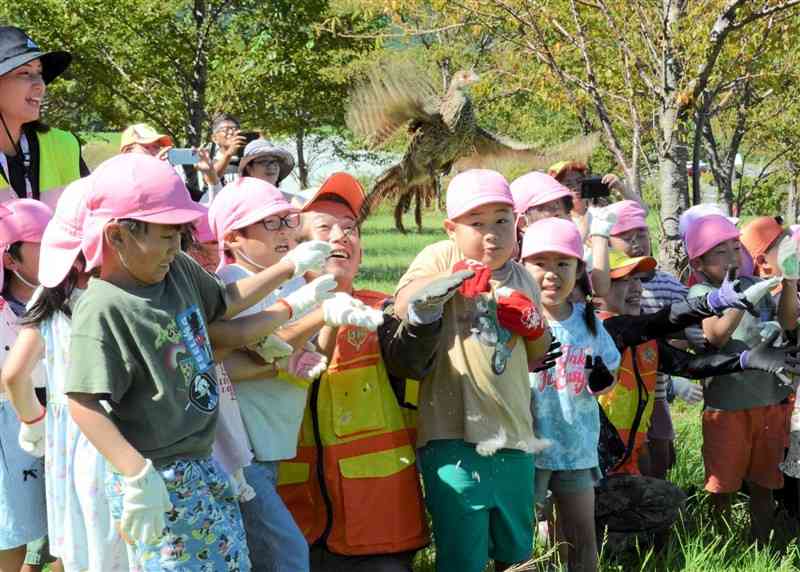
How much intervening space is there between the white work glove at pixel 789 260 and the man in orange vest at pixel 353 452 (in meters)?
1.80

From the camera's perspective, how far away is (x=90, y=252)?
272 cm

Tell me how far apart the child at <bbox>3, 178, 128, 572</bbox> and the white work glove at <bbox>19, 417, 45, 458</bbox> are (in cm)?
26

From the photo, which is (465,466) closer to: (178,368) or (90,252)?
(178,368)

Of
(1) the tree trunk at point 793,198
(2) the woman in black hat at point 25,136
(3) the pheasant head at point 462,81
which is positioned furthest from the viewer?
(1) the tree trunk at point 793,198

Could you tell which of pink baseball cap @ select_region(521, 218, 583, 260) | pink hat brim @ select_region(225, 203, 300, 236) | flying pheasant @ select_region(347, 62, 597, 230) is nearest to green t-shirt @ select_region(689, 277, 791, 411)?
pink baseball cap @ select_region(521, 218, 583, 260)

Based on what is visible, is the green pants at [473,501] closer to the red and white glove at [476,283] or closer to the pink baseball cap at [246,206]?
the red and white glove at [476,283]

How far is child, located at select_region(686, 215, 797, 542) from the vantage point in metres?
4.84

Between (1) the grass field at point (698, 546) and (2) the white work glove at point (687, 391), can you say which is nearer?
(1) the grass field at point (698, 546)

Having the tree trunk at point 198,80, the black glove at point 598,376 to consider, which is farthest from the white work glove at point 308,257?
the tree trunk at point 198,80

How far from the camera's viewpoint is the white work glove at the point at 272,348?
10.5 feet

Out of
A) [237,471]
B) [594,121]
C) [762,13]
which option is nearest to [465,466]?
[237,471]

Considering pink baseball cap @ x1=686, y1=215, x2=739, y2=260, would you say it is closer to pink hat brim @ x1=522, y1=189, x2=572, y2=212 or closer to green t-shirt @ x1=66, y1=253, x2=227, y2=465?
pink hat brim @ x1=522, y1=189, x2=572, y2=212

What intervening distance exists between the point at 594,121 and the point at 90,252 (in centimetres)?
991

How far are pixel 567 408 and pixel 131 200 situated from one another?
6.22 ft
